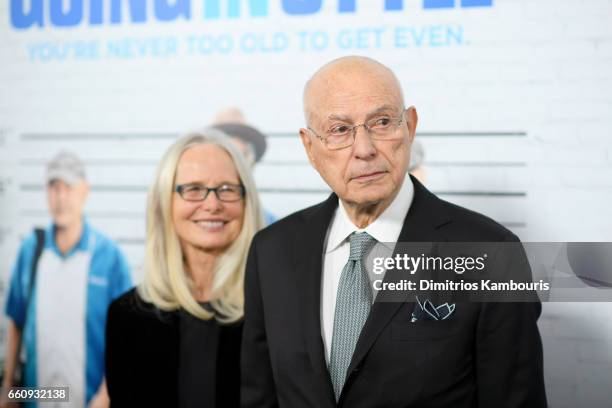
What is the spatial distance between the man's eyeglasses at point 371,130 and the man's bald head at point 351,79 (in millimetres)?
63

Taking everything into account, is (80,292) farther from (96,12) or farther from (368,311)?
(368,311)

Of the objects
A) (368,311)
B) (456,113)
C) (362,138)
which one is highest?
(456,113)

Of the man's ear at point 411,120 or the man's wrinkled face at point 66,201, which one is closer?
the man's ear at point 411,120

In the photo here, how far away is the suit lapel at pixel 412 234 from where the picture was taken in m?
1.82

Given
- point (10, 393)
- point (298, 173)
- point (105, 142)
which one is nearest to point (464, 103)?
point (298, 173)

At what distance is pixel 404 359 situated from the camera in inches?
71.2

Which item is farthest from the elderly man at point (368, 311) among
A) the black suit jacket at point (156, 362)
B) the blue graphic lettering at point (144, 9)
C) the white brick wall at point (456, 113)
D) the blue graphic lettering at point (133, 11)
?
the blue graphic lettering at point (133, 11)

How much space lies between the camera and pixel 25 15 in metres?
3.12

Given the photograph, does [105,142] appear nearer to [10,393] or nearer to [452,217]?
[10,393]

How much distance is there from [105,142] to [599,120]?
6.95 ft

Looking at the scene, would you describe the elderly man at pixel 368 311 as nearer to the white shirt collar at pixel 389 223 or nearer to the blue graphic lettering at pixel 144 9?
the white shirt collar at pixel 389 223

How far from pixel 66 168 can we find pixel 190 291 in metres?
0.97

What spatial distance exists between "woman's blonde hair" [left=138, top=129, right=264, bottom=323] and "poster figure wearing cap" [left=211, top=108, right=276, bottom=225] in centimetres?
19

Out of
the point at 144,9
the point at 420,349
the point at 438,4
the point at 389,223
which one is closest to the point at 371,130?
the point at 389,223
